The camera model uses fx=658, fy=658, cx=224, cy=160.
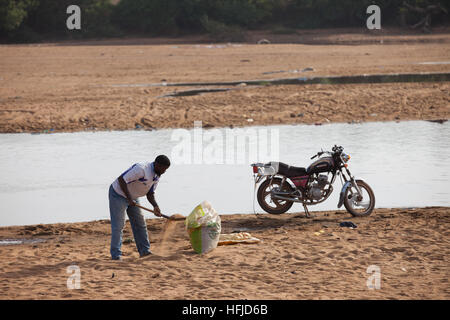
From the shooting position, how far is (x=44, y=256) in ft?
25.5

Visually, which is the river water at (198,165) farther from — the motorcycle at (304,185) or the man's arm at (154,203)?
the man's arm at (154,203)

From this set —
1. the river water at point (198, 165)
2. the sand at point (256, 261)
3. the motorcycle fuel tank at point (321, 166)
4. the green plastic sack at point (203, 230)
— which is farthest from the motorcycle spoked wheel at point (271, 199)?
the green plastic sack at point (203, 230)

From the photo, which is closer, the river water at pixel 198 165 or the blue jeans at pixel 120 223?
the blue jeans at pixel 120 223

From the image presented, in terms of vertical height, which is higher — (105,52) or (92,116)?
(105,52)

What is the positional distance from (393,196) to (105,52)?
77.1 feet

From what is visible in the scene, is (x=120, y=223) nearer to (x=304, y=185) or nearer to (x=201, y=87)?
(x=304, y=185)

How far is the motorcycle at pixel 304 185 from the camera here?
923 cm

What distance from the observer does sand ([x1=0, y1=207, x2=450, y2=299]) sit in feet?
20.6

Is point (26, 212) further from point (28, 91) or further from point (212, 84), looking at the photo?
point (212, 84)

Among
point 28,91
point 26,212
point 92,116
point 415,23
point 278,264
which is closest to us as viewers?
point 278,264

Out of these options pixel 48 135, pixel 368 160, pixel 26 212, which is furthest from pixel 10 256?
pixel 48 135

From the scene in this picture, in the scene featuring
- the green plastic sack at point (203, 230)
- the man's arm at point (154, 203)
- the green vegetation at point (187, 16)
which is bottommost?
the green plastic sack at point (203, 230)

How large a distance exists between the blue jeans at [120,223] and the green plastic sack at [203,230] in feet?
1.86

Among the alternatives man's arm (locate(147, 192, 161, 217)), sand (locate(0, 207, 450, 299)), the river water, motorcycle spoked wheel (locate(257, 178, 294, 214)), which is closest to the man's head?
man's arm (locate(147, 192, 161, 217))
